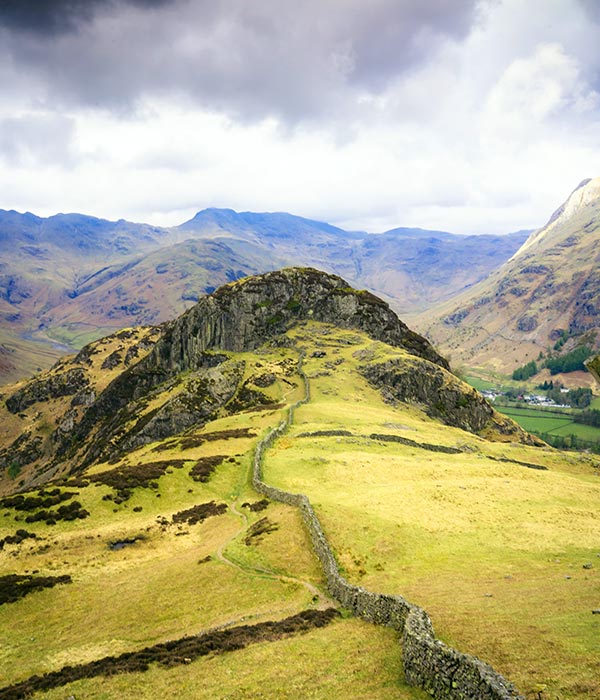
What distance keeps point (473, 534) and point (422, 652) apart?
21749mm

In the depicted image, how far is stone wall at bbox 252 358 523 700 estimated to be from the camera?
1725 cm

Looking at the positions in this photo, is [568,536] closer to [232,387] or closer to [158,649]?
[158,649]

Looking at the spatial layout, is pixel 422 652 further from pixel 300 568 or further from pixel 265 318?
pixel 265 318

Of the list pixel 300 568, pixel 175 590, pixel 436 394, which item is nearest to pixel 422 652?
pixel 300 568

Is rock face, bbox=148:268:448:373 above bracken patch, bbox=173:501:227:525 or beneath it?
above

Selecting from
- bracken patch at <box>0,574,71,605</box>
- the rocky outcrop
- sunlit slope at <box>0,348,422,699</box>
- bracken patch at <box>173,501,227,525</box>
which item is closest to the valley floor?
sunlit slope at <box>0,348,422,699</box>

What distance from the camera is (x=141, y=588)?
3616 centimetres

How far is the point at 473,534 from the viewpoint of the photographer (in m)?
39.7

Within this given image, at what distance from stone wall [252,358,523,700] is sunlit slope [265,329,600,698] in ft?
5.18

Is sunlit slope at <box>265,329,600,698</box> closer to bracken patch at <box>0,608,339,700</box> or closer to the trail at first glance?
the trail

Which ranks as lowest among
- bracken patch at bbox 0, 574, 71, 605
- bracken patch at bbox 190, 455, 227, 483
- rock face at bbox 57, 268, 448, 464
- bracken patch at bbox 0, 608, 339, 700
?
bracken patch at bbox 0, 574, 71, 605

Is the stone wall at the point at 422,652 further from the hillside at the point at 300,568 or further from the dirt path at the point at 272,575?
the dirt path at the point at 272,575

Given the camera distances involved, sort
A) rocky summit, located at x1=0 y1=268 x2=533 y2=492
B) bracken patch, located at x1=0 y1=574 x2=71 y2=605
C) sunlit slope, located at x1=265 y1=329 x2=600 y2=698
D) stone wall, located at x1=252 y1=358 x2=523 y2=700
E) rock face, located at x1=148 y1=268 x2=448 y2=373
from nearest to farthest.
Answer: stone wall, located at x1=252 y1=358 x2=523 y2=700 → sunlit slope, located at x1=265 y1=329 x2=600 y2=698 → bracken patch, located at x1=0 y1=574 x2=71 y2=605 → rocky summit, located at x1=0 y1=268 x2=533 y2=492 → rock face, located at x1=148 y1=268 x2=448 y2=373

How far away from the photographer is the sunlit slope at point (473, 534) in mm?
22000
